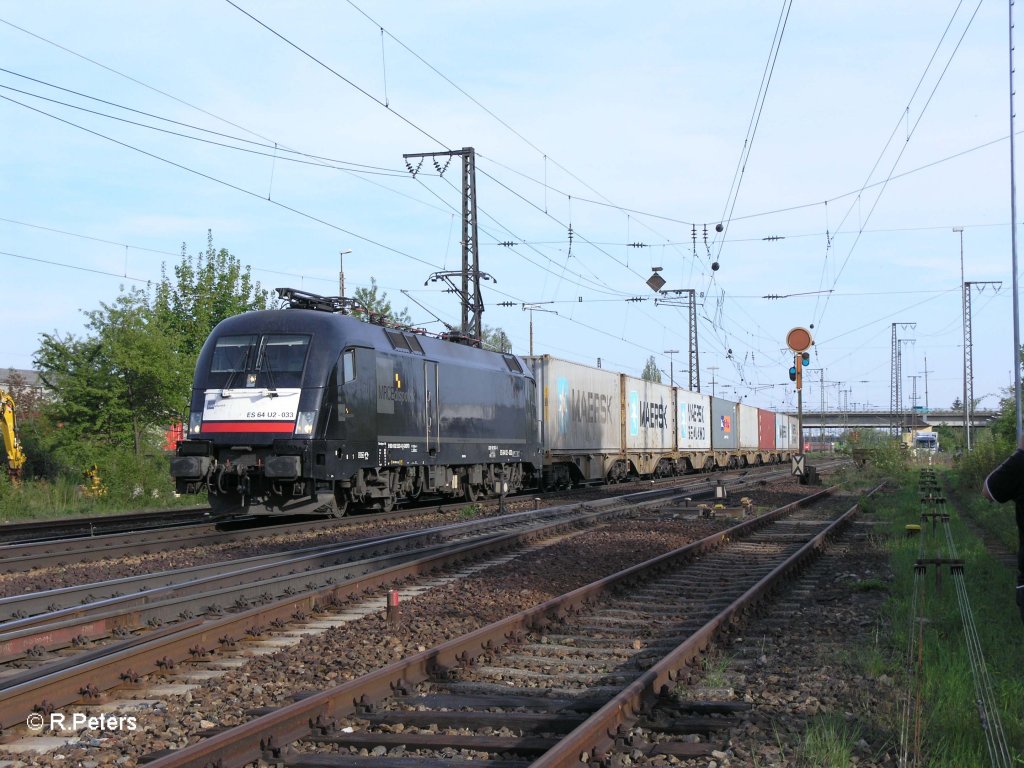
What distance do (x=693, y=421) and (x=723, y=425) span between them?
18.1 feet

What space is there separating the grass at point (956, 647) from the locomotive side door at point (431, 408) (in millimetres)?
9179

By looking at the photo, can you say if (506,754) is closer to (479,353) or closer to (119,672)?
(119,672)

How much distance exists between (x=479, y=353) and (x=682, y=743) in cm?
1800

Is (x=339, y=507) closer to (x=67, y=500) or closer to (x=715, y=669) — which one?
(x=67, y=500)

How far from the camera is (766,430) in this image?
192ft

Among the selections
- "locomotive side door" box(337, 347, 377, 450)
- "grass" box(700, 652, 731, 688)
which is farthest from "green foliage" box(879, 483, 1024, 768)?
"locomotive side door" box(337, 347, 377, 450)

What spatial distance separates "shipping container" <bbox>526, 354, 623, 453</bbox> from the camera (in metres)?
27.6

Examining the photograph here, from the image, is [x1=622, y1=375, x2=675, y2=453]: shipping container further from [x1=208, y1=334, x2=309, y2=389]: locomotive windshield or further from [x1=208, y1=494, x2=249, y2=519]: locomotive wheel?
[x1=208, y1=494, x2=249, y2=519]: locomotive wheel

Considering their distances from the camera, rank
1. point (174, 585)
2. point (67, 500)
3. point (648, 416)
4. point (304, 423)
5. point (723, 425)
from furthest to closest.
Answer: point (723, 425)
point (648, 416)
point (67, 500)
point (304, 423)
point (174, 585)

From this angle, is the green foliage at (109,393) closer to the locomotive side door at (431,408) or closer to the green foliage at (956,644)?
the locomotive side door at (431,408)

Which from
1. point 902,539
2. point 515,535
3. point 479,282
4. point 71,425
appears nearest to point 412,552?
point 515,535

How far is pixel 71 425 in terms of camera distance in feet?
87.7

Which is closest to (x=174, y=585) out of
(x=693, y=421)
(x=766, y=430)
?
(x=693, y=421)

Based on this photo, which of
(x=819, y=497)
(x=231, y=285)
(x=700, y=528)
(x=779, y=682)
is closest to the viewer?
(x=779, y=682)
